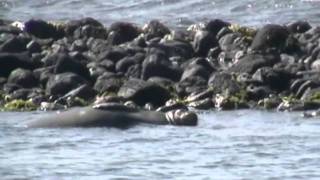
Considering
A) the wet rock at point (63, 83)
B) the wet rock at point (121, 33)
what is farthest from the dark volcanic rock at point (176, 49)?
the wet rock at point (63, 83)

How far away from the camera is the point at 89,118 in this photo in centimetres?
2183

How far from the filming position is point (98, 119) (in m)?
21.8

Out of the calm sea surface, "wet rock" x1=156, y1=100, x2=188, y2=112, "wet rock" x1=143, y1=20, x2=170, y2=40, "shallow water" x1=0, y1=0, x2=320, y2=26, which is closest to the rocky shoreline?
"wet rock" x1=143, y1=20, x2=170, y2=40

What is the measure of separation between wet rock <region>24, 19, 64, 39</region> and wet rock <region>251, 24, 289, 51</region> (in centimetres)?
508

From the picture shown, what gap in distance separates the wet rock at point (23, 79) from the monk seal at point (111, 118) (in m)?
4.99

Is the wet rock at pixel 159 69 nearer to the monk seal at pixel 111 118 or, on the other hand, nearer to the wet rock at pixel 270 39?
the wet rock at pixel 270 39

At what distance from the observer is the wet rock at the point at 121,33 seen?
Result: 32.1 m

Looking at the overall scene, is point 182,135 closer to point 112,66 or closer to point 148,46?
point 112,66

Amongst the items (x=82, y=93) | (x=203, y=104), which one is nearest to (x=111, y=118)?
(x=203, y=104)

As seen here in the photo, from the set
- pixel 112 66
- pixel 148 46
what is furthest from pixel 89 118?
pixel 148 46

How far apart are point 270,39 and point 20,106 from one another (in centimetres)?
691

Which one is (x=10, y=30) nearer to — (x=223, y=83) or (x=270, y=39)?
(x=270, y=39)

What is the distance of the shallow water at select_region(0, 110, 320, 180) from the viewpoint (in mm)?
17109

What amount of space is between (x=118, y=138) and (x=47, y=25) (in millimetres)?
13293
